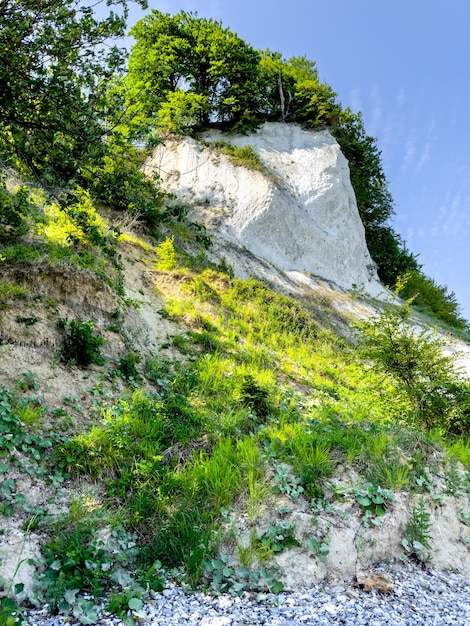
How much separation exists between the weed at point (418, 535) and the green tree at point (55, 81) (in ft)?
20.6

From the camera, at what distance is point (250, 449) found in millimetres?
5789

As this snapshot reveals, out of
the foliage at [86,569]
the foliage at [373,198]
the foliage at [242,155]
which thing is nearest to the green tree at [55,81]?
the foliage at [86,569]

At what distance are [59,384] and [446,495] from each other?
20.6ft

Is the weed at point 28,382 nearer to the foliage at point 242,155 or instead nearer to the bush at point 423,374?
the bush at point 423,374

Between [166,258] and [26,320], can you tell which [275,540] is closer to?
[26,320]

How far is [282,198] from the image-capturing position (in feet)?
72.9

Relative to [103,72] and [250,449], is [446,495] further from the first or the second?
[103,72]

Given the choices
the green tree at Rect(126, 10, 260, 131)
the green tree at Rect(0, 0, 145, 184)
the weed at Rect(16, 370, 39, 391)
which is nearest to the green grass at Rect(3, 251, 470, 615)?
the weed at Rect(16, 370, 39, 391)

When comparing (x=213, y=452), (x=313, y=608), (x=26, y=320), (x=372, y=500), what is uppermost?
(x=372, y=500)

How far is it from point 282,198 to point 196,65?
10.1 meters

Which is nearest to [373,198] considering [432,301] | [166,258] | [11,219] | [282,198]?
[432,301]

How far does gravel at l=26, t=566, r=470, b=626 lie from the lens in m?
3.53

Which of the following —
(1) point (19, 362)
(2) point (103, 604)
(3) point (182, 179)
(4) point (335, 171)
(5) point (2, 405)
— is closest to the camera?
(2) point (103, 604)

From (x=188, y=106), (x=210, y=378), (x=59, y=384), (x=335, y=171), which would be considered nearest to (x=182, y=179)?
(x=188, y=106)
